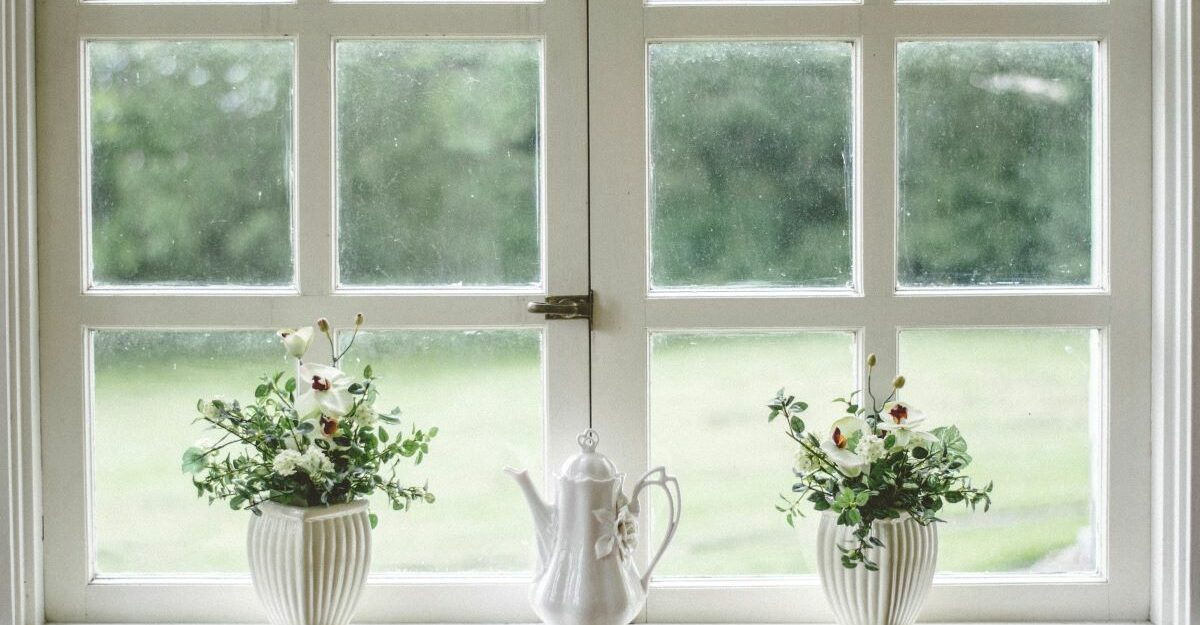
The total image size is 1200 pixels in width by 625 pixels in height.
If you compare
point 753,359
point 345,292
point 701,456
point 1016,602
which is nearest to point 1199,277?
point 1016,602

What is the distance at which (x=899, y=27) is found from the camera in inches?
60.1

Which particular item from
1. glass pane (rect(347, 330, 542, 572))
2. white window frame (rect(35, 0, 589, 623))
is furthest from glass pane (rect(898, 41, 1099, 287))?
glass pane (rect(347, 330, 542, 572))

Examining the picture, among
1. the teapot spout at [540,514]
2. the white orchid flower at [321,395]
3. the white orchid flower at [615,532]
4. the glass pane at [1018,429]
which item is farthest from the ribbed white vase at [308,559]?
the glass pane at [1018,429]

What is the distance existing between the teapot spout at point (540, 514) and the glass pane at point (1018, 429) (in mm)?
630

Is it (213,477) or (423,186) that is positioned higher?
(423,186)

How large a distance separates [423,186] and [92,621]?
901 mm

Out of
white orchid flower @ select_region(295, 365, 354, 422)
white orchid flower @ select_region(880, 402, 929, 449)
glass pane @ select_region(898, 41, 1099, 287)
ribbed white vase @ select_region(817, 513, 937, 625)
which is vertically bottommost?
ribbed white vase @ select_region(817, 513, 937, 625)

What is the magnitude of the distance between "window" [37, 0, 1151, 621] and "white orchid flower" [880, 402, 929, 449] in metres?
0.18

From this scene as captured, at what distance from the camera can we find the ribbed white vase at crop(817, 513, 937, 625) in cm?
135

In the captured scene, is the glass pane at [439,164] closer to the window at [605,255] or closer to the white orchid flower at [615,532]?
the window at [605,255]

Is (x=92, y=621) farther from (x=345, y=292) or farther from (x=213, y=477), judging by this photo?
(x=345, y=292)

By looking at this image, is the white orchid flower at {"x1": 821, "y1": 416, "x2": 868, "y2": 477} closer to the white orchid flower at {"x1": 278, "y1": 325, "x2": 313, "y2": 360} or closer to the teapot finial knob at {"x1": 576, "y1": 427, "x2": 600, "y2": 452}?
the teapot finial knob at {"x1": 576, "y1": 427, "x2": 600, "y2": 452}

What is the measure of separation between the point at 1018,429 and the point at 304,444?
1.14 meters

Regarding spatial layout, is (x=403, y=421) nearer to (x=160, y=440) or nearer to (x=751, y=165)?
(x=160, y=440)
